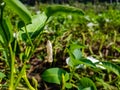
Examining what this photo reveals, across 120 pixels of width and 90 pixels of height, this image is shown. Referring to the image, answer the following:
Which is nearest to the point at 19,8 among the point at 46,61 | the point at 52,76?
the point at 52,76

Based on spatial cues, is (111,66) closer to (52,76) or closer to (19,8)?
(52,76)

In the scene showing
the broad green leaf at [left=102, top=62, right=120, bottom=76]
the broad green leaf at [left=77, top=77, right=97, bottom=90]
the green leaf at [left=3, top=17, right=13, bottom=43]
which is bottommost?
the broad green leaf at [left=77, top=77, right=97, bottom=90]

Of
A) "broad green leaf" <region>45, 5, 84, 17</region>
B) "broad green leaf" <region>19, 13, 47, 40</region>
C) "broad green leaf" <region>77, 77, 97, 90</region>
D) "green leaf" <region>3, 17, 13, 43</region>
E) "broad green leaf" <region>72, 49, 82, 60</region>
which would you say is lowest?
"broad green leaf" <region>77, 77, 97, 90</region>

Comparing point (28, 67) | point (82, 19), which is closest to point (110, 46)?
point (28, 67)

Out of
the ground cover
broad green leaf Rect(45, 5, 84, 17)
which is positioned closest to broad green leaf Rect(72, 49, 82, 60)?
the ground cover

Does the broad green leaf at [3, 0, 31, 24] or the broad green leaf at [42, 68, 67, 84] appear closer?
the broad green leaf at [3, 0, 31, 24]

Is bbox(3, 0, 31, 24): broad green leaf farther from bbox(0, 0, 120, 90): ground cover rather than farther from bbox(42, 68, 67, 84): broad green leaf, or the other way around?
bbox(42, 68, 67, 84): broad green leaf

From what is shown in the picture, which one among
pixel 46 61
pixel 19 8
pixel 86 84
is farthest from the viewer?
pixel 46 61

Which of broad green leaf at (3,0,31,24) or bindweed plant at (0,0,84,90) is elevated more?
broad green leaf at (3,0,31,24)

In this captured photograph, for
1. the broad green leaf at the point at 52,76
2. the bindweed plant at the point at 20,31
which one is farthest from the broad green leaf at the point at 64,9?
the broad green leaf at the point at 52,76

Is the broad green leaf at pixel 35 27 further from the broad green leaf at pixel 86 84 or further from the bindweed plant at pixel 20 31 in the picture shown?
the broad green leaf at pixel 86 84

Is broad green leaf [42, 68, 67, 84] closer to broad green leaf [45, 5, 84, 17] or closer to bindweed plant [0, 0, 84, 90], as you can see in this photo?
bindweed plant [0, 0, 84, 90]

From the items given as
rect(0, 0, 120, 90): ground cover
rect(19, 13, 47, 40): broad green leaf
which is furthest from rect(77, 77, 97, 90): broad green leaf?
rect(19, 13, 47, 40): broad green leaf

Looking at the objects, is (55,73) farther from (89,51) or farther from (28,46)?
(89,51)
